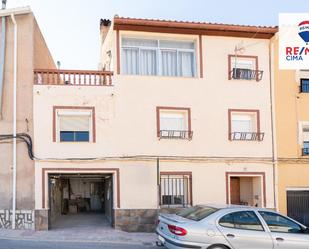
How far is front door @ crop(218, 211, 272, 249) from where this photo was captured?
970cm

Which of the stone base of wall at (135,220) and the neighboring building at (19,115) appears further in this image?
the stone base of wall at (135,220)

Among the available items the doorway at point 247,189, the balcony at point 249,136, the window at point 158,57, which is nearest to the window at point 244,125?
the balcony at point 249,136

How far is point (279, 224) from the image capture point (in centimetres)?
1016

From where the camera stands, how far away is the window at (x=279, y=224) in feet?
33.0

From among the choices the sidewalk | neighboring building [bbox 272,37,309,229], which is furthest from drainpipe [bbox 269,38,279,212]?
the sidewalk

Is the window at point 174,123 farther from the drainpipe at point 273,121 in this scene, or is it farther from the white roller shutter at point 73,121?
the drainpipe at point 273,121

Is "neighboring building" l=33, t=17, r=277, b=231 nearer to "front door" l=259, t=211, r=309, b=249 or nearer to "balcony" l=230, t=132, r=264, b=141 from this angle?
"balcony" l=230, t=132, r=264, b=141

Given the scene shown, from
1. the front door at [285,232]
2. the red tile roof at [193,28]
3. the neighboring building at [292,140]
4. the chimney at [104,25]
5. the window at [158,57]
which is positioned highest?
the chimney at [104,25]

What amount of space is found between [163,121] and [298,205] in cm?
630

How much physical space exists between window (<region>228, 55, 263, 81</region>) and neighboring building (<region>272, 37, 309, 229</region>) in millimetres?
823

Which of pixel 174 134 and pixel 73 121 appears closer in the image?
pixel 73 121

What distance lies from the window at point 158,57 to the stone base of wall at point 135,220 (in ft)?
16.9

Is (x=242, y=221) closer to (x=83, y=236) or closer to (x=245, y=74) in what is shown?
(x=83, y=236)

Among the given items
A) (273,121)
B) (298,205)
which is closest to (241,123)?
(273,121)
